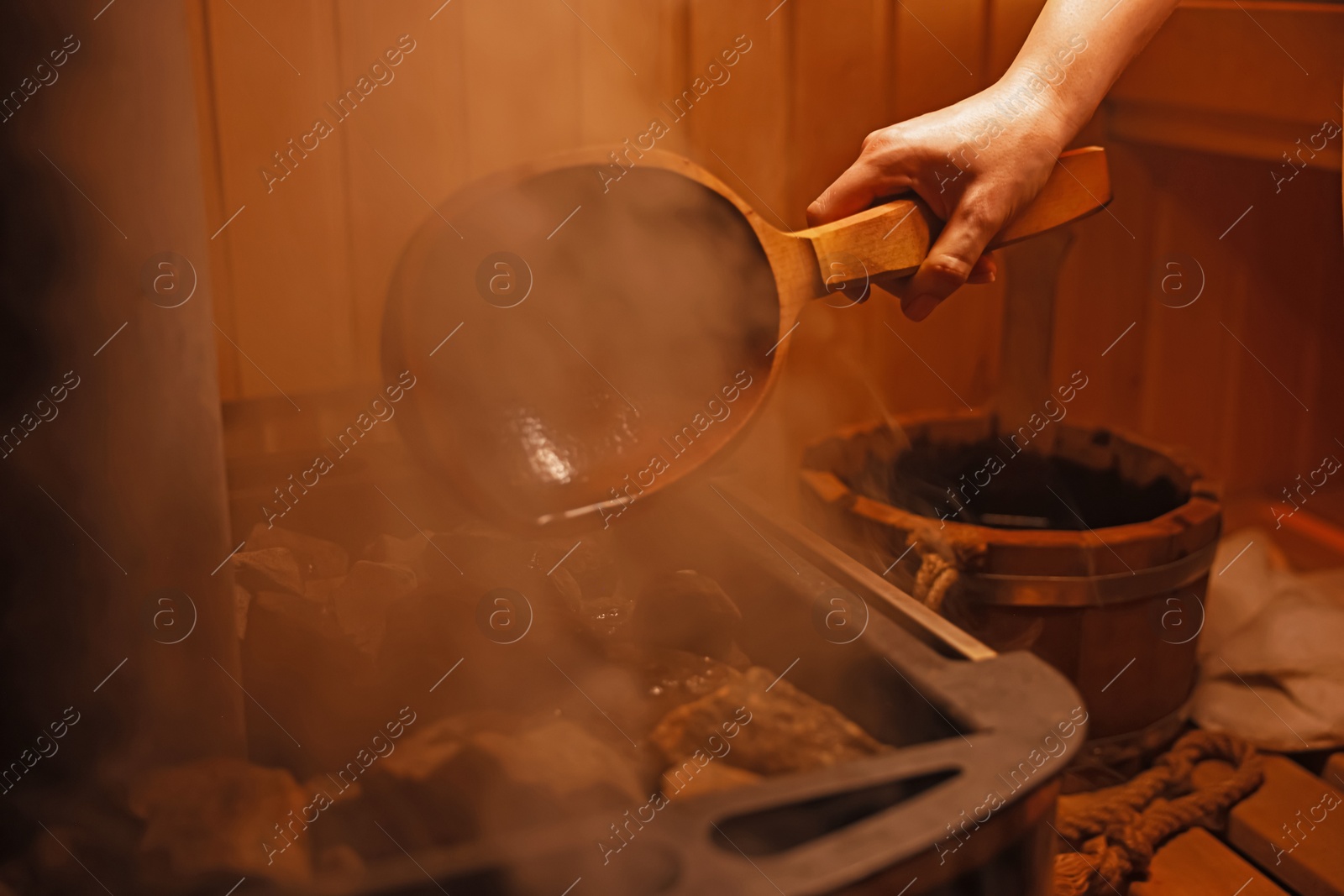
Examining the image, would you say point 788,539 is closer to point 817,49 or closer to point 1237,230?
point 817,49

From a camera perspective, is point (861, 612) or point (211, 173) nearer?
point (861, 612)

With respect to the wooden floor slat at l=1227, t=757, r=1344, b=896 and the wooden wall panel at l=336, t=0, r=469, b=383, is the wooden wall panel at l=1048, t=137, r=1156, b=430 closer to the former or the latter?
the wooden floor slat at l=1227, t=757, r=1344, b=896

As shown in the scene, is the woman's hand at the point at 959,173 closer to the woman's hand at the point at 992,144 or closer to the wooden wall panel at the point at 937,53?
the woman's hand at the point at 992,144

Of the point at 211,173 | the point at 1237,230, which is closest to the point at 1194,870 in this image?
the point at 1237,230

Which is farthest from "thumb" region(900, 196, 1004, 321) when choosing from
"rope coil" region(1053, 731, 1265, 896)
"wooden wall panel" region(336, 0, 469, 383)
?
"wooden wall panel" region(336, 0, 469, 383)

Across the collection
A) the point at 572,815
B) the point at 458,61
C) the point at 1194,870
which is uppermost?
the point at 458,61

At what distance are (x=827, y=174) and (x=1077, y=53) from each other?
814mm

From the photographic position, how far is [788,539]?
106 cm

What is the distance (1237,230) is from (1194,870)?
4.19ft

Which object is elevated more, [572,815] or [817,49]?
[572,815]

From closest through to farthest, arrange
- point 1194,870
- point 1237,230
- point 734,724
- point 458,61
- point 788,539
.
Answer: point 734,724
point 788,539
point 1194,870
point 458,61
point 1237,230

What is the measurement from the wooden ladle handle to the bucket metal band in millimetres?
520

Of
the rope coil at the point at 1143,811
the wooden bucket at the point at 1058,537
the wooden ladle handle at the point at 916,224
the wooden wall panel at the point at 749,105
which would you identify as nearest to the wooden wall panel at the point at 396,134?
the wooden wall panel at the point at 749,105

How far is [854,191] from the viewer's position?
3.41ft
